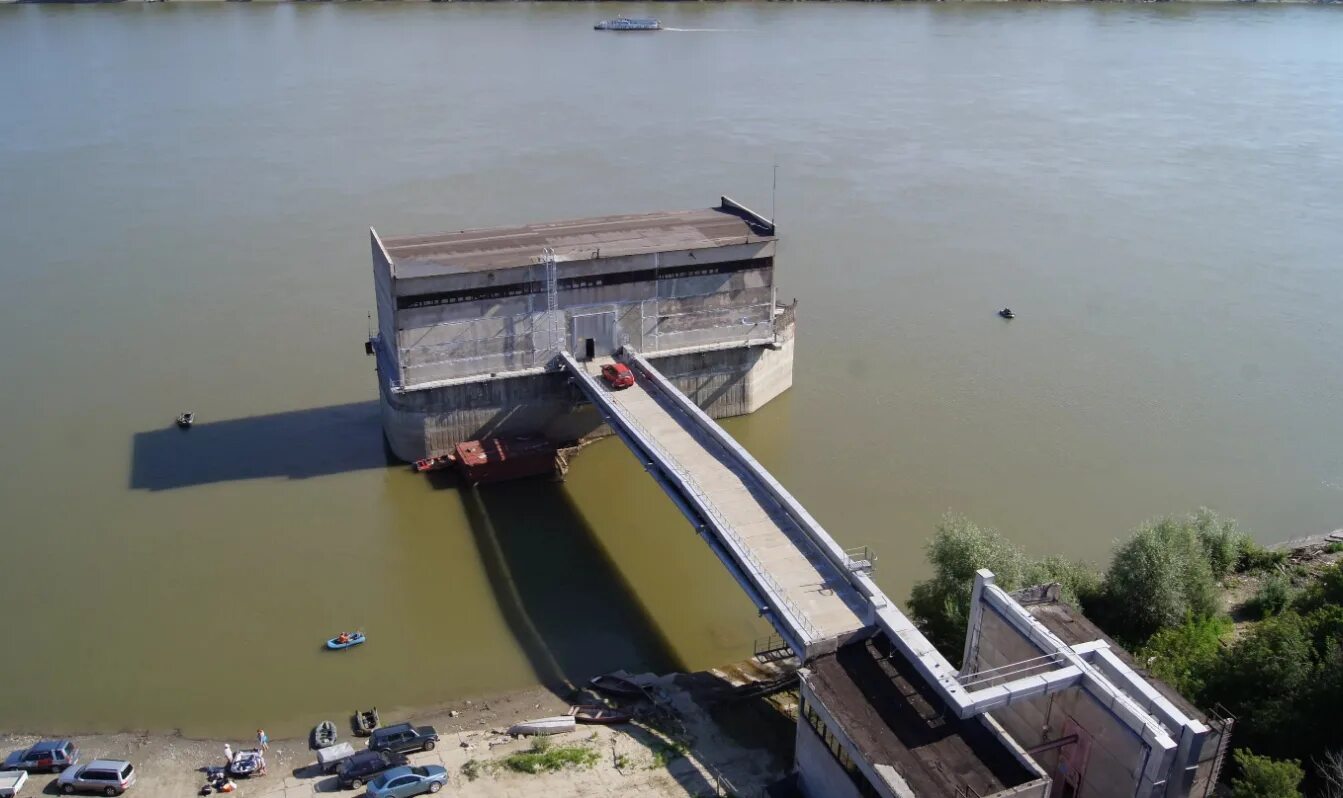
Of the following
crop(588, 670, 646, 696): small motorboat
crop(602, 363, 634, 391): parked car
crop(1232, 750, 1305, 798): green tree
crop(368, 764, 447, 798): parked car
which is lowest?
crop(588, 670, 646, 696): small motorboat

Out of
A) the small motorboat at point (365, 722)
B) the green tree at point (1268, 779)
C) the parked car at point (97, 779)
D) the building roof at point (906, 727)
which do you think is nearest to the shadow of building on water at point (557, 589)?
the small motorboat at point (365, 722)

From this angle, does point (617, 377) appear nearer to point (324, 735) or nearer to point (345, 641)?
point (345, 641)

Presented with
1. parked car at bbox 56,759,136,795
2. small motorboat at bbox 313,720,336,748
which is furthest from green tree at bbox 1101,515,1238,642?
parked car at bbox 56,759,136,795

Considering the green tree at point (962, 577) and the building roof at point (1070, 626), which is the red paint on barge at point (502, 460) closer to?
the green tree at point (962, 577)

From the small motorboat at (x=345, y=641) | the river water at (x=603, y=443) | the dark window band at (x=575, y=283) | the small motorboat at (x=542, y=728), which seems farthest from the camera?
the dark window band at (x=575, y=283)

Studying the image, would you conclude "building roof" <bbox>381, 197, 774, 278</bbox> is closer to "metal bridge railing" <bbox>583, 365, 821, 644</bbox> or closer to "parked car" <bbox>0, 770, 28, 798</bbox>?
"metal bridge railing" <bbox>583, 365, 821, 644</bbox>
